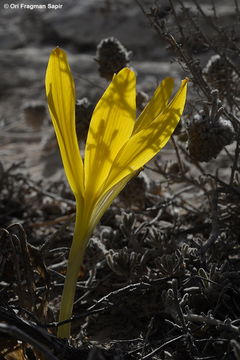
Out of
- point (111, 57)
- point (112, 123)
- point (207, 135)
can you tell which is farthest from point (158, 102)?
point (111, 57)

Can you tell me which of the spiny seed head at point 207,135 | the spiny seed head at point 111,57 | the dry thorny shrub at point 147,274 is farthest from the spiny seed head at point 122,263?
the spiny seed head at point 111,57

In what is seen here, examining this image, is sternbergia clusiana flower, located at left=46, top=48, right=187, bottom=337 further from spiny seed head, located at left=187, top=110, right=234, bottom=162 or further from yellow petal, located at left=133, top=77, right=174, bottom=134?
spiny seed head, located at left=187, top=110, right=234, bottom=162

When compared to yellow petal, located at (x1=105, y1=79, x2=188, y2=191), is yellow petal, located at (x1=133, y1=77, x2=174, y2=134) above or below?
above

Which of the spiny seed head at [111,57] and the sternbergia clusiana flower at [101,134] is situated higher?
the spiny seed head at [111,57]

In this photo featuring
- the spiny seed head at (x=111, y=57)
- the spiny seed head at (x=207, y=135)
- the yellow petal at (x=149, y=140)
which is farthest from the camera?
the spiny seed head at (x=111, y=57)

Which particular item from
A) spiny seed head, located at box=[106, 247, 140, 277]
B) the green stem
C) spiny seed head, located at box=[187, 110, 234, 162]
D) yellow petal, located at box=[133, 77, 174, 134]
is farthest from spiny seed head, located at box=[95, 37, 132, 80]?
the green stem

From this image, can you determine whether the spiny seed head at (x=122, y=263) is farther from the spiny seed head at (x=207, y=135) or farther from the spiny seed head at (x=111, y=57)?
the spiny seed head at (x=111, y=57)

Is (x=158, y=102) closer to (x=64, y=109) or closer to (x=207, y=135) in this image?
(x=64, y=109)
